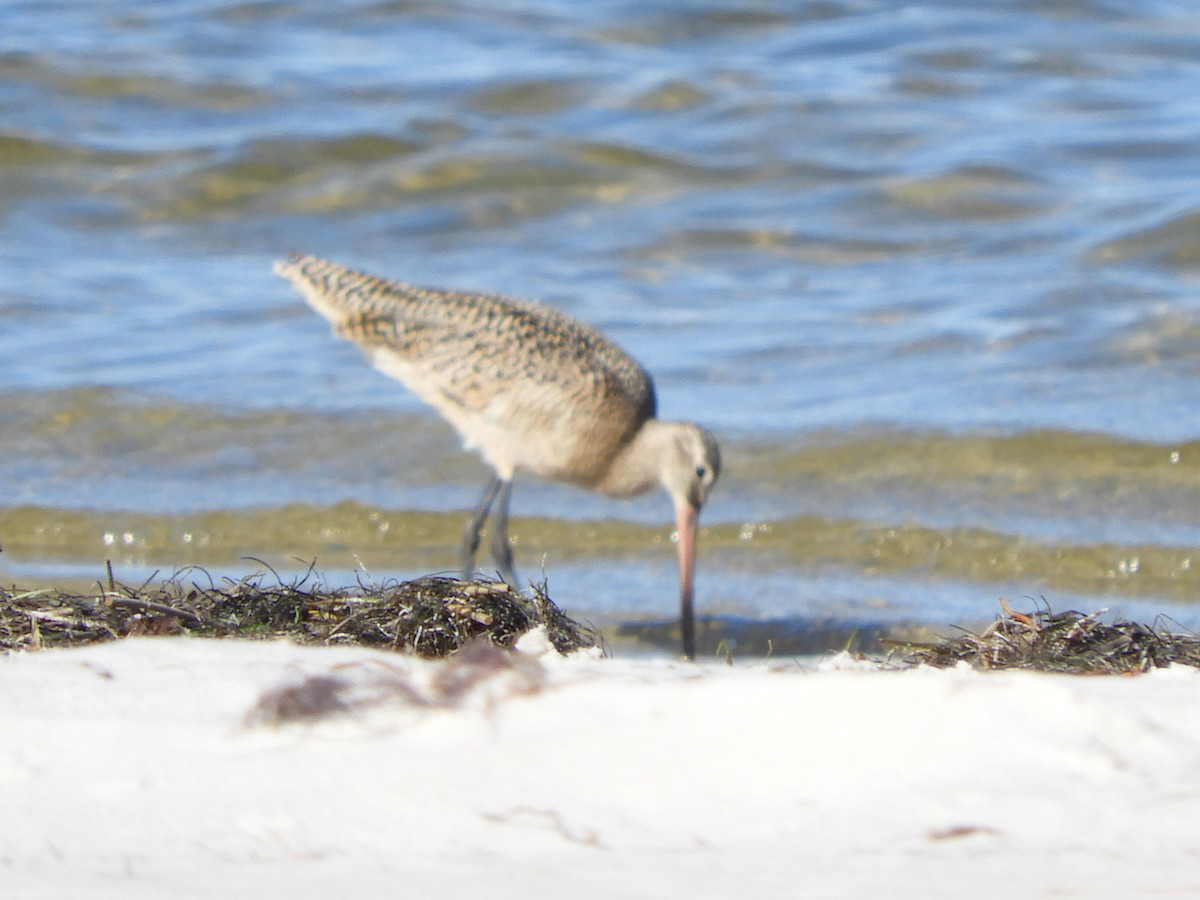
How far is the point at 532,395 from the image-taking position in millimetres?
6801

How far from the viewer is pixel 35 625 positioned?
12.0ft

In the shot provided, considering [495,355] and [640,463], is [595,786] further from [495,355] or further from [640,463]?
[495,355]

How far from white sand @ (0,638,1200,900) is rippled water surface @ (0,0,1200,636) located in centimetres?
316

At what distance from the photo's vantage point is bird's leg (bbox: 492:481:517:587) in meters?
6.66

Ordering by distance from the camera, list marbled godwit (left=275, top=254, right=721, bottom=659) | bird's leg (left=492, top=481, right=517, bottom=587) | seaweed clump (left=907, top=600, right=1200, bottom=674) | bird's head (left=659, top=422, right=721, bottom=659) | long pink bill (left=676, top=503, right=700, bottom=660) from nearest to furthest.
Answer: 1. seaweed clump (left=907, top=600, right=1200, bottom=674)
2. long pink bill (left=676, top=503, right=700, bottom=660)
3. bird's head (left=659, top=422, right=721, bottom=659)
4. bird's leg (left=492, top=481, right=517, bottom=587)
5. marbled godwit (left=275, top=254, right=721, bottom=659)

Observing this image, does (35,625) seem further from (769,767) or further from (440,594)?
(769,767)

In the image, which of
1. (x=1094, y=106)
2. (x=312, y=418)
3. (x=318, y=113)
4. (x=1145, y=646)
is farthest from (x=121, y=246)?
(x=1145, y=646)

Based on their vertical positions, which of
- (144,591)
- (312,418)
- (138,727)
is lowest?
(312,418)

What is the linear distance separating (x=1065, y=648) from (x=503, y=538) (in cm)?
335

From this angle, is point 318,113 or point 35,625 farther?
point 318,113

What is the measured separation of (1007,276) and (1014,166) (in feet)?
5.95

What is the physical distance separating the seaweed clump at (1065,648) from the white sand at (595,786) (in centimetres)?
68

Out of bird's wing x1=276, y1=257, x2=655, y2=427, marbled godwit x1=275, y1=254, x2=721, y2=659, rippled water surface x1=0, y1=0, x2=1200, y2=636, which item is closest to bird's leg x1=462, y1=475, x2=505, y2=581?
marbled godwit x1=275, y1=254, x2=721, y2=659

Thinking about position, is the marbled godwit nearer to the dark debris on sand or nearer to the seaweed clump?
the dark debris on sand
